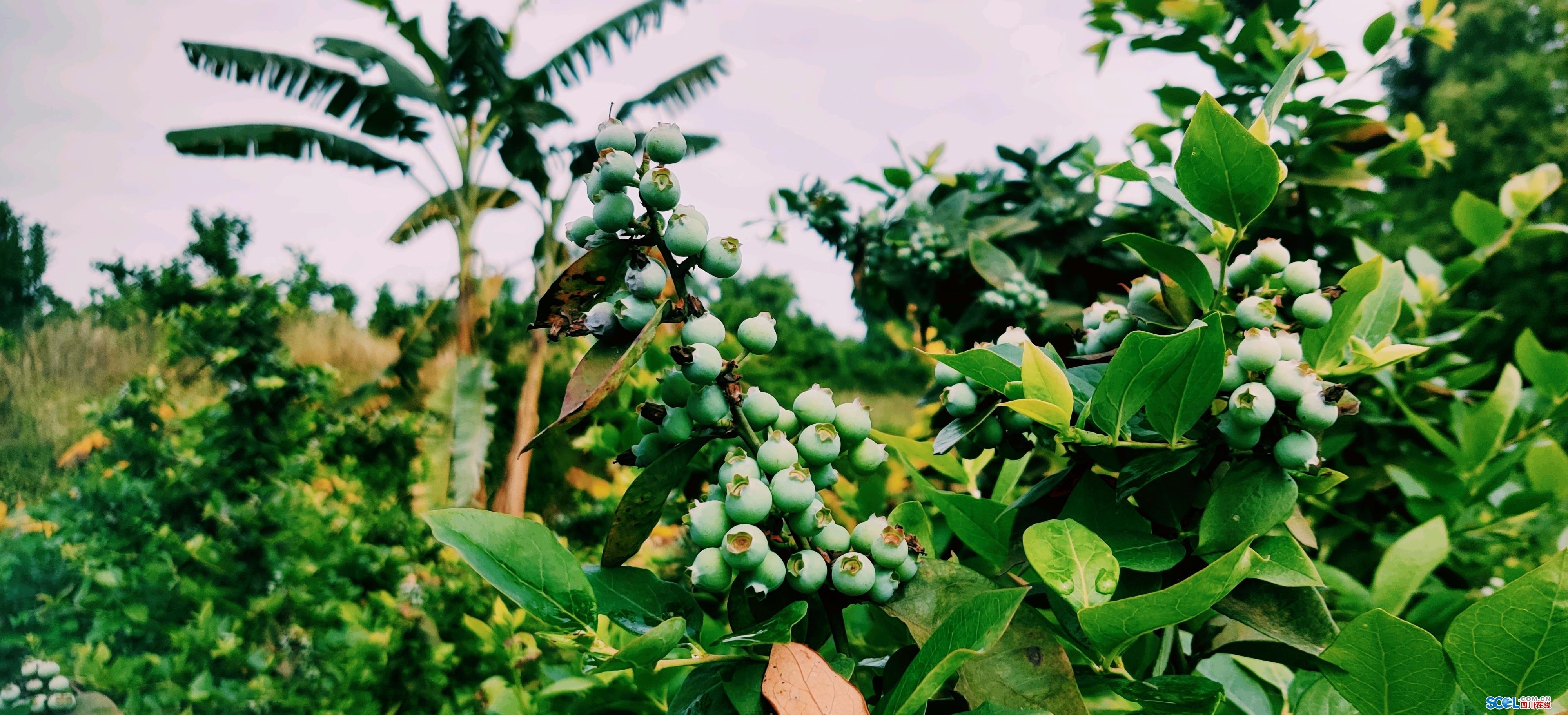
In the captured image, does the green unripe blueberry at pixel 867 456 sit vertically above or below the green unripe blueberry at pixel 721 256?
below

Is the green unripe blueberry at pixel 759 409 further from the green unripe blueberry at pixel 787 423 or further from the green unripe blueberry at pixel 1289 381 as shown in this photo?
the green unripe blueberry at pixel 1289 381

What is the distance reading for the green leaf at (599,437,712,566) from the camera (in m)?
0.32

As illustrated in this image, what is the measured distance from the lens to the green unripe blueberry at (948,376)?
1.25 ft

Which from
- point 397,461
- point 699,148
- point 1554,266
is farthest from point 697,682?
point 1554,266

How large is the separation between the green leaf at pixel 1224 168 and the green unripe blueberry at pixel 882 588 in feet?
0.71

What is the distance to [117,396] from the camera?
156 cm

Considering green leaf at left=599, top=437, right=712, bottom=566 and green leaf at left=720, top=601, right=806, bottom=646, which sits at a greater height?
green leaf at left=599, top=437, right=712, bottom=566

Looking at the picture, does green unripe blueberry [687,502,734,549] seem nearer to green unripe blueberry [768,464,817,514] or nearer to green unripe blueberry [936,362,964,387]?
green unripe blueberry [768,464,817,514]

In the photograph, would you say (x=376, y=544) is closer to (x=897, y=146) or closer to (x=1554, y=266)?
(x=897, y=146)

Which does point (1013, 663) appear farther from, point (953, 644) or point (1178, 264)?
point (1178, 264)

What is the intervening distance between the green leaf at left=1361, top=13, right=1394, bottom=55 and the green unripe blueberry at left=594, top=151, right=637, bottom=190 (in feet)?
2.28

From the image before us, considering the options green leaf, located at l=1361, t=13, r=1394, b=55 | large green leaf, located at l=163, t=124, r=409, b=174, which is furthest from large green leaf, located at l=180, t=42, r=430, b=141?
green leaf, located at l=1361, t=13, r=1394, b=55

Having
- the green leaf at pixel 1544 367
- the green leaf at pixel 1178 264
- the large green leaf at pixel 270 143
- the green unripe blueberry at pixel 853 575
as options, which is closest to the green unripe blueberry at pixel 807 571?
the green unripe blueberry at pixel 853 575

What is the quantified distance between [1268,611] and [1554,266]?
30.0 ft
